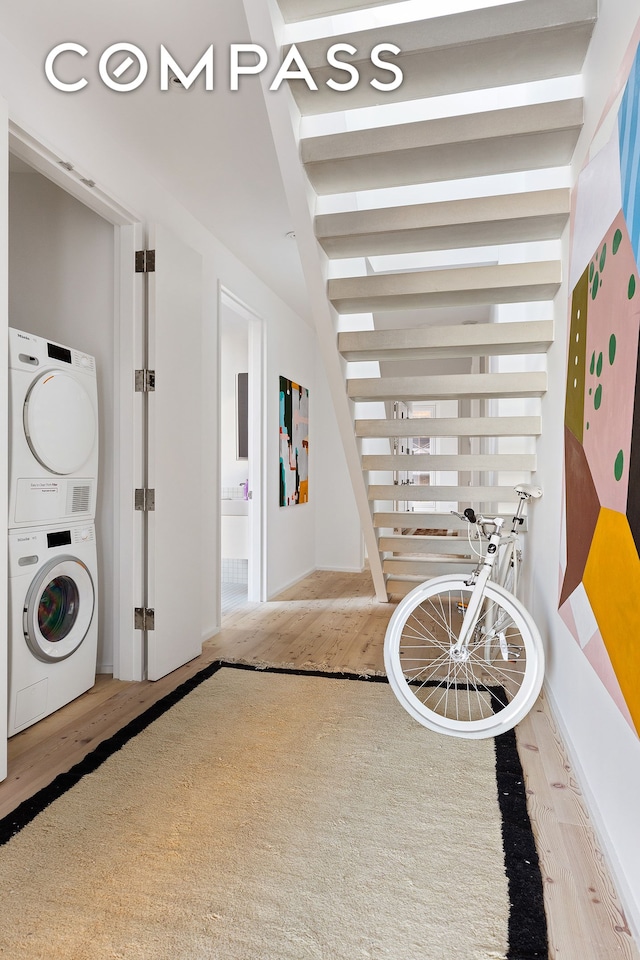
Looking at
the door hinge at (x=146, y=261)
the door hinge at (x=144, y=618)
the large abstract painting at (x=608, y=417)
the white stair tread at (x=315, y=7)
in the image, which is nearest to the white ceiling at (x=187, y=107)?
the white stair tread at (x=315, y=7)

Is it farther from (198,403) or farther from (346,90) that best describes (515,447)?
(346,90)

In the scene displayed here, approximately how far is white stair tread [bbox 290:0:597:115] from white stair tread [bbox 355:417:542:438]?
1.43 metres

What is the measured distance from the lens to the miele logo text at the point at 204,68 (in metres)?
1.96

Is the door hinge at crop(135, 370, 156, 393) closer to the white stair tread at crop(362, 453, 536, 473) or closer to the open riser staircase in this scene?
the open riser staircase

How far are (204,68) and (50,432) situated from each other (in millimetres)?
1506

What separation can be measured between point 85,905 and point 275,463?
377 centimetres

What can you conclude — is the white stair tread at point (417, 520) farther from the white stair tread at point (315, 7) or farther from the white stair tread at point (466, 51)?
the white stair tread at point (315, 7)

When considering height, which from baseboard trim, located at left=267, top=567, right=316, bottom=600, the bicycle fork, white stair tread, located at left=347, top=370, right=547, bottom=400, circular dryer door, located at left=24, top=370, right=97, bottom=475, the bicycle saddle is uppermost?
white stair tread, located at left=347, top=370, right=547, bottom=400

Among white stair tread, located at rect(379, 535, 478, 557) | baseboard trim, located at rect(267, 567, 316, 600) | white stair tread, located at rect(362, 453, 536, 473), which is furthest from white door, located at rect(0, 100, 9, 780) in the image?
baseboard trim, located at rect(267, 567, 316, 600)

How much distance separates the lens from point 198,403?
10.7ft

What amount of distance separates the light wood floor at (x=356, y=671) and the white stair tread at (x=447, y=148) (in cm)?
214

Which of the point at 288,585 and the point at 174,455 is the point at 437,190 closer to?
the point at 174,455

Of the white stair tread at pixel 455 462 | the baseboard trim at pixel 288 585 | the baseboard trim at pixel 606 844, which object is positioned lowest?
the baseboard trim at pixel 288 585

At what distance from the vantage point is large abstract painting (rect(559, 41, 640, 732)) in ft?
4.25
